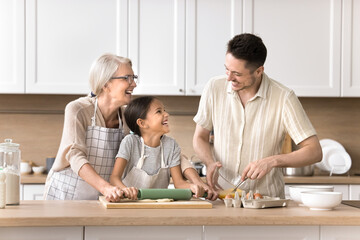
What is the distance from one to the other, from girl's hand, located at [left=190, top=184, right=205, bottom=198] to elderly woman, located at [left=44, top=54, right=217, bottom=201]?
0.23 ft

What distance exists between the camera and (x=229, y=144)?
2.69 m

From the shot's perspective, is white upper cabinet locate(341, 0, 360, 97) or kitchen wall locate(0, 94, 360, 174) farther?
kitchen wall locate(0, 94, 360, 174)

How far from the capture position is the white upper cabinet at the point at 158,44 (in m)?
3.94

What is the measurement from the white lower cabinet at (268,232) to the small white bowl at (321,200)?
111mm

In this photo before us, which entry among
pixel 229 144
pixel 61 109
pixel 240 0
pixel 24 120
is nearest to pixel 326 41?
pixel 240 0

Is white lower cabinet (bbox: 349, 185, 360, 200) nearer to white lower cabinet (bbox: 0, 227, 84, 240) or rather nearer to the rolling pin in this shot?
the rolling pin

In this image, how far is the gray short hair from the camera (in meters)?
2.50

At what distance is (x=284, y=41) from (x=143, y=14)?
3.23 feet

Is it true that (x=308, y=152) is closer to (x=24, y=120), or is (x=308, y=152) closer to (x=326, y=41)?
(x=326, y=41)

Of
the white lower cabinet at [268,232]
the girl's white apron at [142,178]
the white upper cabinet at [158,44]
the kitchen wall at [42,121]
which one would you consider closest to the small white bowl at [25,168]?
the kitchen wall at [42,121]

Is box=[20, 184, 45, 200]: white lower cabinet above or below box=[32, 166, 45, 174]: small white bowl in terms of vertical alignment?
below

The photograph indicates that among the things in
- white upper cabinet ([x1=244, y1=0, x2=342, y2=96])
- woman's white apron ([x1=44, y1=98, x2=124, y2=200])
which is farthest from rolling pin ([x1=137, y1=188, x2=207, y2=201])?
white upper cabinet ([x1=244, y1=0, x2=342, y2=96])

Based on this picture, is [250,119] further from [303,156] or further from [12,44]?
[12,44]

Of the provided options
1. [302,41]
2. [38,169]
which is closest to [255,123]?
[302,41]
